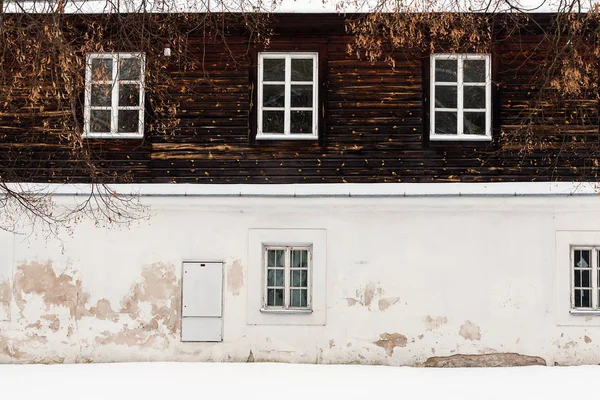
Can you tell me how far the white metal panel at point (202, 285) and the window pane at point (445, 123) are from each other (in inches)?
165

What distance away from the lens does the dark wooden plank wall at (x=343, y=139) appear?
12.8 metres

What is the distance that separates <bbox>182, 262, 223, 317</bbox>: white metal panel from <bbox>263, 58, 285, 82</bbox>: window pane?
3.15m

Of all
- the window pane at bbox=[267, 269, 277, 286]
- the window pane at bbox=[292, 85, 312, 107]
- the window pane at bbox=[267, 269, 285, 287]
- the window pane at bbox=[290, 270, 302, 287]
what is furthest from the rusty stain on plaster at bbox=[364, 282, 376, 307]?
the window pane at bbox=[292, 85, 312, 107]

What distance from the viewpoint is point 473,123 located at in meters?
12.9

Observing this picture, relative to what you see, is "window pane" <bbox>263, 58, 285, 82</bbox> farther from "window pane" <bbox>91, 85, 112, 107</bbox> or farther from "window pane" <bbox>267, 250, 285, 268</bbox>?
"window pane" <bbox>267, 250, 285, 268</bbox>

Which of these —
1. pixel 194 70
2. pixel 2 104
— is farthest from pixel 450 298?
pixel 2 104

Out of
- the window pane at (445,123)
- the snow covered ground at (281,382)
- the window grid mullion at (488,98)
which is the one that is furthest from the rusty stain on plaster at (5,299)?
the window grid mullion at (488,98)

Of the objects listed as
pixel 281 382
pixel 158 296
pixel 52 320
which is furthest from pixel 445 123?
pixel 52 320

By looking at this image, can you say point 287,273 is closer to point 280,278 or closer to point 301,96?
point 280,278

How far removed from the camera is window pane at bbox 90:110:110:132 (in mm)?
13086

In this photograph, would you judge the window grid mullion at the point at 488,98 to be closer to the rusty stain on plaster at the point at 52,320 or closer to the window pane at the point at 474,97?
the window pane at the point at 474,97

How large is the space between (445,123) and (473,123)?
0.45m

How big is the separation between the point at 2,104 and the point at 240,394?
21.2ft

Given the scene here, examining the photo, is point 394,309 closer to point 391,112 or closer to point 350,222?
point 350,222
